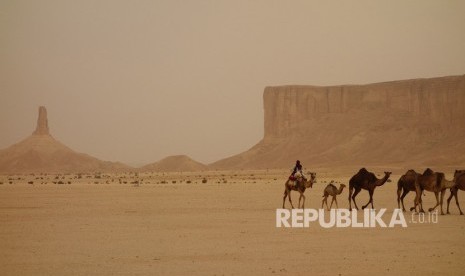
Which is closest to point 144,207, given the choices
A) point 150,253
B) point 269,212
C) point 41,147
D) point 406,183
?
point 269,212

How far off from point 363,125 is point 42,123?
8214cm

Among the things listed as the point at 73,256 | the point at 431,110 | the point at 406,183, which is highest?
the point at 431,110

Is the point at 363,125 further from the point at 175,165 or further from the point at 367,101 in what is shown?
the point at 175,165

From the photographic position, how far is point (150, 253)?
48.9ft

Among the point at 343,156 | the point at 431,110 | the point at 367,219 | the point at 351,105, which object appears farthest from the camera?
the point at 351,105

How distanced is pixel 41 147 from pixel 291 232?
15107 centimetres

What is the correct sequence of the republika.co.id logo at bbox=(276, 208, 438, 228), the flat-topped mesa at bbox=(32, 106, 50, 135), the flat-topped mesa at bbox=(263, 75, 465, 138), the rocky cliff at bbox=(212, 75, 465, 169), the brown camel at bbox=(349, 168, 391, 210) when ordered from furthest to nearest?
the flat-topped mesa at bbox=(32, 106, 50, 135), the flat-topped mesa at bbox=(263, 75, 465, 138), the rocky cliff at bbox=(212, 75, 465, 169), the brown camel at bbox=(349, 168, 391, 210), the republika.co.id logo at bbox=(276, 208, 438, 228)

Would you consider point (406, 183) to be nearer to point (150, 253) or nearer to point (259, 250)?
point (259, 250)

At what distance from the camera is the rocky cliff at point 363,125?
365 feet

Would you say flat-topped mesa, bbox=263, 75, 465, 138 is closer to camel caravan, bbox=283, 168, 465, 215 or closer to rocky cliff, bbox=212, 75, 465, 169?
rocky cliff, bbox=212, 75, 465, 169

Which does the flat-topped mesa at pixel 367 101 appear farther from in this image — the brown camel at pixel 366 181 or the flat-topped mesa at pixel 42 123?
the brown camel at pixel 366 181

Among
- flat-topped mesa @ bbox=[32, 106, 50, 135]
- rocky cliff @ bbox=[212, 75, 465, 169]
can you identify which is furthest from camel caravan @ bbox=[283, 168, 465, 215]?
flat-topped mesa @ bbox=[32, 106, 50, 135]

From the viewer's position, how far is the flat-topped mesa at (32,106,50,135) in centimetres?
17062

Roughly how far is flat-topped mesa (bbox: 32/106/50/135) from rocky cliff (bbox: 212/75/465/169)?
2074 inches
